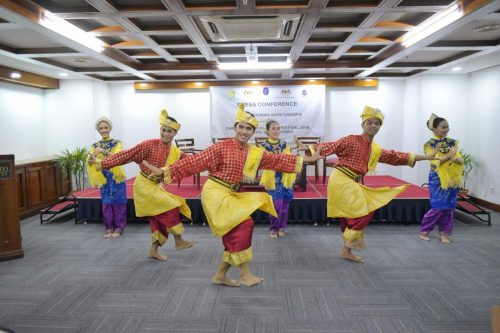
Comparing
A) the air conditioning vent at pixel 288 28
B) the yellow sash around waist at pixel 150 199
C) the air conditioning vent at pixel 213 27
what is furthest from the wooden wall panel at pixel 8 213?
the air conditioning vent at pixel 288 28

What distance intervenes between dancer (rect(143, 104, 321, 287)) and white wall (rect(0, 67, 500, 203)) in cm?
509

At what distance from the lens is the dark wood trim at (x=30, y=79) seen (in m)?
5.75

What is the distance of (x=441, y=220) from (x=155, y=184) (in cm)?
A: 361

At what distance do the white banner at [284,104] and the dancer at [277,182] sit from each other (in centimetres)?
293

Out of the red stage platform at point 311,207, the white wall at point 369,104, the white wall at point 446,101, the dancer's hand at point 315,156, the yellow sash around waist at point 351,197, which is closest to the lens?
the dancer's hand at point 315,156

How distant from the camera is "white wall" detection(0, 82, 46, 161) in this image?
6.24m

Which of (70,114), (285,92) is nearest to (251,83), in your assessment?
(285,92)

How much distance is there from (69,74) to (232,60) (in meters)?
3.13

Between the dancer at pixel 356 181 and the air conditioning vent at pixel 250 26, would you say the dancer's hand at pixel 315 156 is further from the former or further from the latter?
the air conditioning vent at pixel 250 26

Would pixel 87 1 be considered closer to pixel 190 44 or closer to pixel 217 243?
pixel 190 44

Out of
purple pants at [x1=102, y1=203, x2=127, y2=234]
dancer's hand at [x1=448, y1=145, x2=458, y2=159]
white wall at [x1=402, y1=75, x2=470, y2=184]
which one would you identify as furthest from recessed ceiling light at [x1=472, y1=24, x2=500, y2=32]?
purple pants at [x1=102, y1=203, x2=127, y2=234]

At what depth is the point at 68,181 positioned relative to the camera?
7113 mm

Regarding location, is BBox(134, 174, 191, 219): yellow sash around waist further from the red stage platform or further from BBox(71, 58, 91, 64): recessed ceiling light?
BBox(71, 58, 91, 64): recessed ceiling light

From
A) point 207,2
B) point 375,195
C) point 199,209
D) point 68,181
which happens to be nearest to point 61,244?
point 199,209
